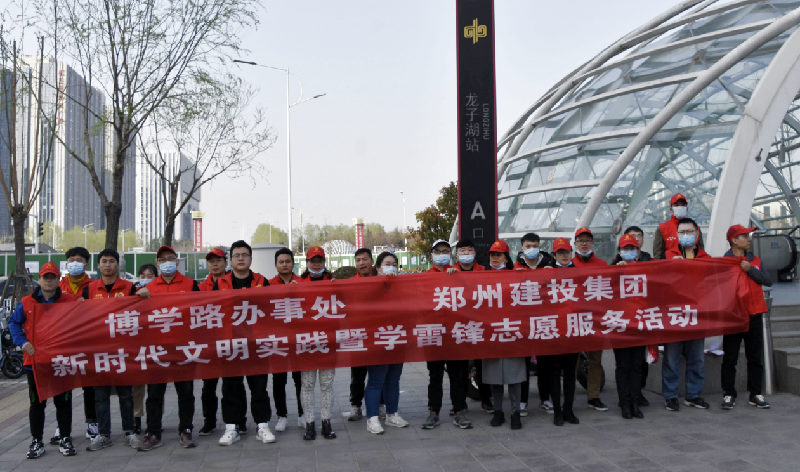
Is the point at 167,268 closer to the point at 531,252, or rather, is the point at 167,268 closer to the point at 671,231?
the point at 531,252

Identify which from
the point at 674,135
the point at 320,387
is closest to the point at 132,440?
the point at 320,387

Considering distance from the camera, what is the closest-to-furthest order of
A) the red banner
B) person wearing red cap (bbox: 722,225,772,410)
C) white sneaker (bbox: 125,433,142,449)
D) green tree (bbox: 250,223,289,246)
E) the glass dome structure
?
white sneaker (bbox: 125,433,142,449), the red banner, person wearing red cap (bbox: 722,225,772,410), the glass dome structure, green tree (bbox: 250,223,289,246)

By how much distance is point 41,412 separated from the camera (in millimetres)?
5742

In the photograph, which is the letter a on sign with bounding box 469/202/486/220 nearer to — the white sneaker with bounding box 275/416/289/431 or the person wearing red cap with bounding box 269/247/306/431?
the person wearing red cap with bounding box 269/247/306/431

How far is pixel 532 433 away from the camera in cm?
592

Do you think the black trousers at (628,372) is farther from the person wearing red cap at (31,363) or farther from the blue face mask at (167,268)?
the person wearing red cap at (31,363)

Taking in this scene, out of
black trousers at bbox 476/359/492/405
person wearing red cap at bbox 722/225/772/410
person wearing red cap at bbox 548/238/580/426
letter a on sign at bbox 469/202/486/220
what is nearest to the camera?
person wearing red cap at bbox 548/238/580/426

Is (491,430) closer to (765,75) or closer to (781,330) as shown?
(781,330)

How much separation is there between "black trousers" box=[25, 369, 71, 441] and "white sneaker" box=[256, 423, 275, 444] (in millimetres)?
1626

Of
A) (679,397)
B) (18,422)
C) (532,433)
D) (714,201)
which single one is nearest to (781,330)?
(679,397)

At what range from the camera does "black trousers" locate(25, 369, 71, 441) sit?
18.6 feet

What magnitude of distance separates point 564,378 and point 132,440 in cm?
398

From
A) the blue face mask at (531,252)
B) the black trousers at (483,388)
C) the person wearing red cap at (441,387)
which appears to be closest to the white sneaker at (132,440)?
the person wearing red cap at (441,387)

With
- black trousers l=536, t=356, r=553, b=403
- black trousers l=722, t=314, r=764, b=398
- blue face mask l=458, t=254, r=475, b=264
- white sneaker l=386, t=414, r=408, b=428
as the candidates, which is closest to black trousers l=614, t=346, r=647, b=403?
black trousers l=536, t=356, r=553, b=403
